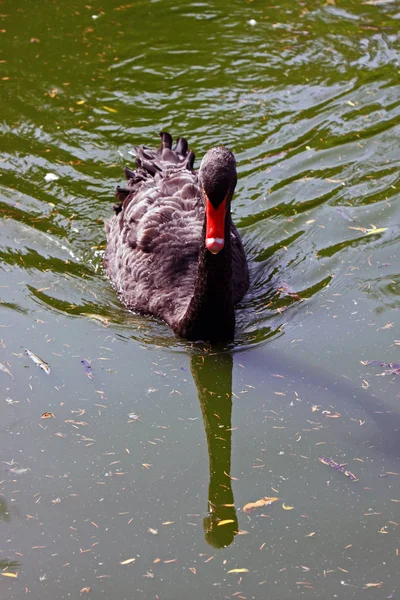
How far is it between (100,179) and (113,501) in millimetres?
4505

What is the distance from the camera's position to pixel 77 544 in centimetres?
493

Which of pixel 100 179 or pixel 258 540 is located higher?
pixel 100 179

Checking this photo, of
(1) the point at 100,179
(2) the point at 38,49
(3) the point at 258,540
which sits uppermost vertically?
(2) the point at 38,49

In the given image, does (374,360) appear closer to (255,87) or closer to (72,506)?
(72,506)

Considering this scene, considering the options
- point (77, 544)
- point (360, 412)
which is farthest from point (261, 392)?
point (77, 544)

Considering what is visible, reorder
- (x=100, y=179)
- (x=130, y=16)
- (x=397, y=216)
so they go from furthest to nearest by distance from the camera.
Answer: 1. (x=130, y=16)
2. (x=100, y=179)
3. (x=397, y=216)

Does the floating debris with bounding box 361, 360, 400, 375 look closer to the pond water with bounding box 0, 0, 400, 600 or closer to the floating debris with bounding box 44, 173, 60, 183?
the pond water with bounding box 0, 0, 400, 600

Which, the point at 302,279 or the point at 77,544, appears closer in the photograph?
the point at 77,544

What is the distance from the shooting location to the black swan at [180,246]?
5984 millimetres

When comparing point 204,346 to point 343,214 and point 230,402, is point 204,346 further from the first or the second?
point 343,214

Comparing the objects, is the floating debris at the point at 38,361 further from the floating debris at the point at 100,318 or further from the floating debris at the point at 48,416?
the floating debris at the point at 100,318

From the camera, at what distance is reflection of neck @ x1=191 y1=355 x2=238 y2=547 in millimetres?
5066

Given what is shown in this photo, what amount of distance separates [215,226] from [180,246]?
111 centimetres

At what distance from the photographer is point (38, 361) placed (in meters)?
6.52
